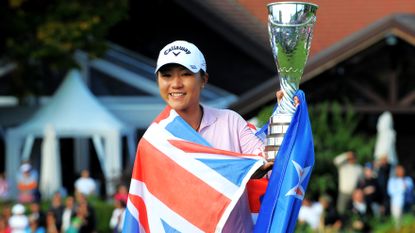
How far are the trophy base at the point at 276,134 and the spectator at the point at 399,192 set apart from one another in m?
12.6

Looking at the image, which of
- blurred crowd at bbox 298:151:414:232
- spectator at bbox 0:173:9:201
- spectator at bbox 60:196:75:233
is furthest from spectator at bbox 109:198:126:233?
spectator at bbox 0:173:9:201

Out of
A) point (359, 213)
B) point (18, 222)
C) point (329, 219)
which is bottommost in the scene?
point (18, 222)

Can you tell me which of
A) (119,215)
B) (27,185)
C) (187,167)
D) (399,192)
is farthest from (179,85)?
(27,185)

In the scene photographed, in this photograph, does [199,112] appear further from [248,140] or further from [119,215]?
[119,215]

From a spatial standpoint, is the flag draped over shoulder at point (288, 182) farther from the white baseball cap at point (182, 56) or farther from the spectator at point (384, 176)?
the spectator at point (384, 176)

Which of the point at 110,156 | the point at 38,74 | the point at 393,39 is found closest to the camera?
the point at 393,39

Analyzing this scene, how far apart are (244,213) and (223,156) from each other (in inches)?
11.4

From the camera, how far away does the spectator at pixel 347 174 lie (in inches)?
786

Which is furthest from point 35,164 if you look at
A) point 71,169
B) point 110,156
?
point 110,156

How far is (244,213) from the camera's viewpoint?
6.55 m

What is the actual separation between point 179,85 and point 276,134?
509 mm

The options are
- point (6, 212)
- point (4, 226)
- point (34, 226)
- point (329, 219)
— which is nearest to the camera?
point (329, 219)

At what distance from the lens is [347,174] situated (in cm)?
2055

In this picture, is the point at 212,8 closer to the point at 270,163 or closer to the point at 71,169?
the point at 71,169
